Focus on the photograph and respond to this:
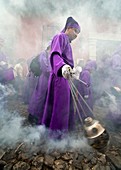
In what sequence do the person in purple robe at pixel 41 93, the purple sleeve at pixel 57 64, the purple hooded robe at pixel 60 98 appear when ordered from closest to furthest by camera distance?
the purple sleeve at pixel 57 64
the purple hooded robe at pixel 60 98
the person in purple robe at pixel 41 93

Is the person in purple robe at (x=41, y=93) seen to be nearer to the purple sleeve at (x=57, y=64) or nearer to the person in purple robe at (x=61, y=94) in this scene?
the person in purple robe at (x=61, y=94)

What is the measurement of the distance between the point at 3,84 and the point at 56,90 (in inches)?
185

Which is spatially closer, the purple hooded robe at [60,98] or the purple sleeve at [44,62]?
the purple hooded robe at [60,98]

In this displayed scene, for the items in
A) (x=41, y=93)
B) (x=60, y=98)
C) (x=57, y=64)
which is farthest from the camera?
(x=41, y=93)

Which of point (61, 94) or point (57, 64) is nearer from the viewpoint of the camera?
point (57, 64)

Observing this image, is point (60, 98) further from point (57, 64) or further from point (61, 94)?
point (57, 64)

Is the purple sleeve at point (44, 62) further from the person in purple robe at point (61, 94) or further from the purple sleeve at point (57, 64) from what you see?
the purple sleeve at point (57, 64)

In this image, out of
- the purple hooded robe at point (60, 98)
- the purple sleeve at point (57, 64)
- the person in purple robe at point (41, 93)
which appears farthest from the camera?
the person in purple robe at point (41, 93)

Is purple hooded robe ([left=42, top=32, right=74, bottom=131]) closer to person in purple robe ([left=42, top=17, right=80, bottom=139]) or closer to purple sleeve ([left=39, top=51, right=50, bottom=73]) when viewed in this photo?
person in purple robe ([left=42, top=17, right=80, bottom=139])

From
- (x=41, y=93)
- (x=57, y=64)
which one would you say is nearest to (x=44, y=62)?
(x=41, y=93)

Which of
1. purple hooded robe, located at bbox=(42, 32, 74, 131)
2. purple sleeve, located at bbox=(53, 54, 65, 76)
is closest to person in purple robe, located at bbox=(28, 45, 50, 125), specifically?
purple hooded robe, located at bbox=(42, 32, 74, 131)

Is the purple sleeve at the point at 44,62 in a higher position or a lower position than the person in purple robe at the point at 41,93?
higher

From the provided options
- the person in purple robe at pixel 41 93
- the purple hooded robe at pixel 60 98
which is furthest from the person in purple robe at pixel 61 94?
the person in purple robe at pixel 41 93

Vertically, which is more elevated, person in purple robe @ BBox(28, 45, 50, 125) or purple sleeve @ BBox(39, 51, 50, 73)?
purple sleeve @ BBox(39, 51, 50, 73)
